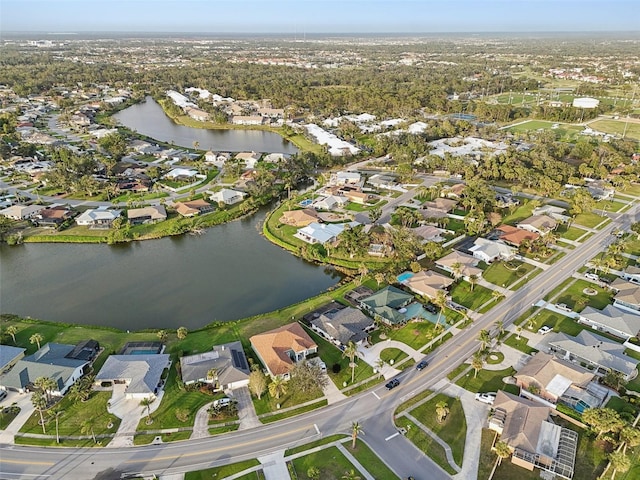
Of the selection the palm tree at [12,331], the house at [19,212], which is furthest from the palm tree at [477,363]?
the house at [19,212]

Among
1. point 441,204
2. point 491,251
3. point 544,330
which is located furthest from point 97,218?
point 544,330

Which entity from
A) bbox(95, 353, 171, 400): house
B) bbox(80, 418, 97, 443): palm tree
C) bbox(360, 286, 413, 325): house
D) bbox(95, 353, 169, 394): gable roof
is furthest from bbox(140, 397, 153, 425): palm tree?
bbox(360, 286, 413, 325): house

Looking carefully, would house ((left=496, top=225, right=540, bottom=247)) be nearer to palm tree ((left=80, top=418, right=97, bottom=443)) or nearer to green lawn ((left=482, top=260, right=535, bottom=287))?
green lawn ((left=482, top=260, right=535, bottom=287))

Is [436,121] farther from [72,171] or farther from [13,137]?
[13,137]

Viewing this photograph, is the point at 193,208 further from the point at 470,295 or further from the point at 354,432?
the point at 354,432

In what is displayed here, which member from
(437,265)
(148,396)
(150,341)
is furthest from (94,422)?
(437,265)

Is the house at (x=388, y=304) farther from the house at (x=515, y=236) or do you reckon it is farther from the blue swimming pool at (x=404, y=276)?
the house at (x=515, y=236)
